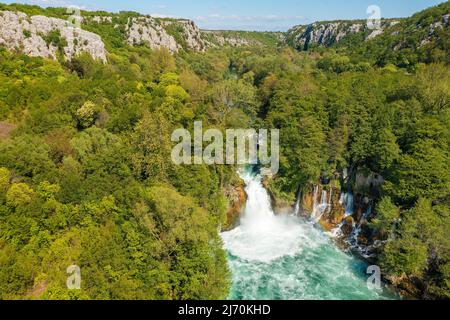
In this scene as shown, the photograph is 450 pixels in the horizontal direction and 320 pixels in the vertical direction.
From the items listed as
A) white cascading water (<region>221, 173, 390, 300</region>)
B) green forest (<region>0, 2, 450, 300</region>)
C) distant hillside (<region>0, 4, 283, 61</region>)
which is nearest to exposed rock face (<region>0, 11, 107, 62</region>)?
distant hillside (<region>0, 4, 283, 61</region>)

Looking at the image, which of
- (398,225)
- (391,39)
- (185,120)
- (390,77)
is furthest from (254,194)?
(391,39)

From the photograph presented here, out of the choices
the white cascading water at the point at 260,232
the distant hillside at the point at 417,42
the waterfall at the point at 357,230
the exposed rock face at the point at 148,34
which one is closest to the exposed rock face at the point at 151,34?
the exposed rock face at the point at 148,34

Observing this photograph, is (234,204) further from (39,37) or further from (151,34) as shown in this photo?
(151,34)

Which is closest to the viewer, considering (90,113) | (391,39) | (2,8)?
(90,113)

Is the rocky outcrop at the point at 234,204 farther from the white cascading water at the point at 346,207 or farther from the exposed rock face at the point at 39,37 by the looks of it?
the exposed rock face at the point at 39,37

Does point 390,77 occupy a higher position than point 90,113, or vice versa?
point 390,77

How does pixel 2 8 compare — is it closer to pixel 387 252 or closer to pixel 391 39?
pixel 387 252
